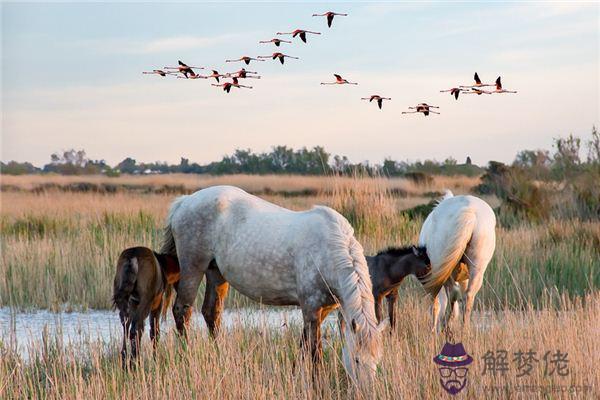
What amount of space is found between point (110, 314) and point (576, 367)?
5884mm

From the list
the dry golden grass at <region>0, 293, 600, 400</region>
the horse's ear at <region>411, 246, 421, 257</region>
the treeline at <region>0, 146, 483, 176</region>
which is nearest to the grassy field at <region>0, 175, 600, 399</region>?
the dry golden grass at <region>0, 293, 600, 400</region>

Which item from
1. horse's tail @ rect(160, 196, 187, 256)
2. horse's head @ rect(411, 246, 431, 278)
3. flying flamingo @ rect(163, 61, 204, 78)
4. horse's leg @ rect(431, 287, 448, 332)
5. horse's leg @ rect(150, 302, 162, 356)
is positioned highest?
flying flamingo @ rect(163, 61, 204, 78)

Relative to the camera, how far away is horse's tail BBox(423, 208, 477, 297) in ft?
24.9

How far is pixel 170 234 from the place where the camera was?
25.3ft

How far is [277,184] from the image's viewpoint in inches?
1351

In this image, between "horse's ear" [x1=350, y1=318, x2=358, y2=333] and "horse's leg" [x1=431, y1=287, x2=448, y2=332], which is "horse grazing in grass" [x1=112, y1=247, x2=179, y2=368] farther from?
"horse's leg" [x1=431, y1=287, x2=448, y2=332]

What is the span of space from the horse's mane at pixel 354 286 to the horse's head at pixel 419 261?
56.1 inches

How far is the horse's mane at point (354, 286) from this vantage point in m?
5.32

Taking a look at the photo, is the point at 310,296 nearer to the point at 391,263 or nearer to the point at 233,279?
the point at 233,279

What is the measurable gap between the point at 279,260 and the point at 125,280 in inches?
51.1

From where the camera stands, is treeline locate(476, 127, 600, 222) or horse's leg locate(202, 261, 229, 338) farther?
treeline locate(476, 127, 600, 222)

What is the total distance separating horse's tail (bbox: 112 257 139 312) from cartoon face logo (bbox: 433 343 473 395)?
2512mm

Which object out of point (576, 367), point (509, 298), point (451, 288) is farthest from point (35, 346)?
point (509, 298)

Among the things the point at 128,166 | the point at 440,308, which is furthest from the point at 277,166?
the point at 440,308
